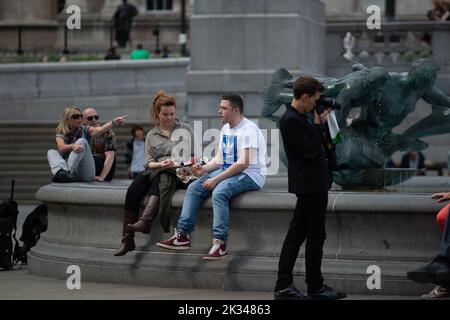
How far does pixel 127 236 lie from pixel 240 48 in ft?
35.4

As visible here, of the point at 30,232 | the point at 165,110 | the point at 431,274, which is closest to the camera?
the point at 431,274

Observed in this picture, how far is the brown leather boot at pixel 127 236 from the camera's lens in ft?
44.3

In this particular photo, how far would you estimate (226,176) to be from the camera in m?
13.1

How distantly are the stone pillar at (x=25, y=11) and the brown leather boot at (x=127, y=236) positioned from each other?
43636 millimetres

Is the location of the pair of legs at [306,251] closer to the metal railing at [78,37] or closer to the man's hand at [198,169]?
the man's hand at [198,169]

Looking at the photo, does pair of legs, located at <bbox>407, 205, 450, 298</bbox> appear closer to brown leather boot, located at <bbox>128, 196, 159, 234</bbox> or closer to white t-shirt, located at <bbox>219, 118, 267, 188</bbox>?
white t-shirt, located at <bbox>219, 118, 267, 188</bbox>

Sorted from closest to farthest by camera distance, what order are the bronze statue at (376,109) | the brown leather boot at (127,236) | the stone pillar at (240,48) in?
the brown leather boot at (127,236)
the bronze statue at (376,109)
the stone pillar at (240,48)

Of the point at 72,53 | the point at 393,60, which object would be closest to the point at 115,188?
the point at 393,60

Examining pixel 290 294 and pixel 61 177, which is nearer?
pixel 290 294

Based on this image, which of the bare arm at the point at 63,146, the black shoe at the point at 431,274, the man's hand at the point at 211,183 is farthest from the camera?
the bare arm at the point at 63,146

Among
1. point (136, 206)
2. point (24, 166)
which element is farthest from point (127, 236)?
point (24, 166)

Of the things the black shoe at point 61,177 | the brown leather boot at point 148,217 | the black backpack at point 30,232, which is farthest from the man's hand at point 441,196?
the black backpack at point 30,232

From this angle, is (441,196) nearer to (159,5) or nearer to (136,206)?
(136,206)

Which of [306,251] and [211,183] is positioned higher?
[211,183]
